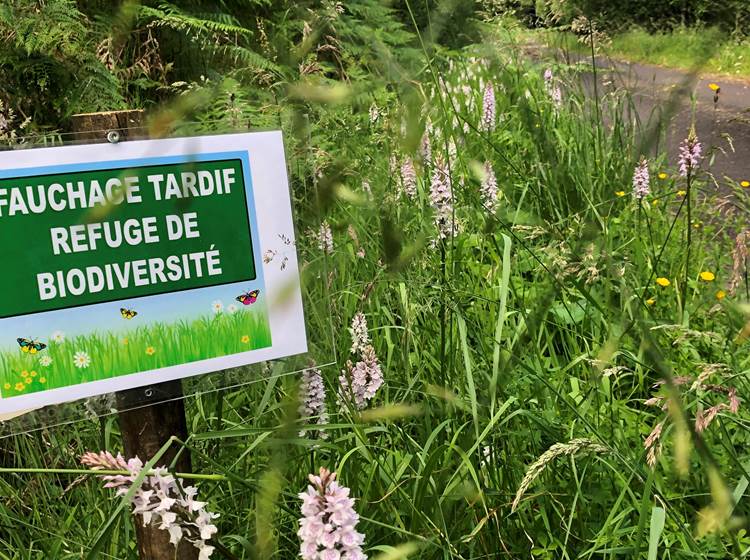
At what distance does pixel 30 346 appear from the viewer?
1.01m

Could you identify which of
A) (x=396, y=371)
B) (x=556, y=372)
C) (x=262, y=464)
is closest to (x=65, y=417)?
(x=262, y=464)

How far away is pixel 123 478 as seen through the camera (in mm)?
796

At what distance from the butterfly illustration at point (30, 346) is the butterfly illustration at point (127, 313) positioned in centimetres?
11

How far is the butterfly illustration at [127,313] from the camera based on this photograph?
41.3 inches

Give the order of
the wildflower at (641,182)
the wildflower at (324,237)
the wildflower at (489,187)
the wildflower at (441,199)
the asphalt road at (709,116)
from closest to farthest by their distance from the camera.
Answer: the wildflower at (324,237) < the wildflower at (441,199) < the wildflower at (489,187) < the wildflower at (641,182) < the asphalt road at (709,116)

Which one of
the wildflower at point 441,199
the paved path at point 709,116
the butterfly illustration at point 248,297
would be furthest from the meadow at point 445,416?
the paved path at point 709,116

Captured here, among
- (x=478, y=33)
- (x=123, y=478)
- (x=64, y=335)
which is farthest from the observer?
(x=478, y=33)

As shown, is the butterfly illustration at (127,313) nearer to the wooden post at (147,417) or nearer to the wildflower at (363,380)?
the wooden post at (147,417)

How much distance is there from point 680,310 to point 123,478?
1.64 meters

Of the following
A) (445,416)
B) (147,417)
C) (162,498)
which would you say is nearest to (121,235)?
(147,417)

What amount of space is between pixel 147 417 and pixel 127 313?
176mm

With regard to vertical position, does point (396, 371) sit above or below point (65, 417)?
below

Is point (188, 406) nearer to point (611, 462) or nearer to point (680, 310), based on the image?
point (611, 462)

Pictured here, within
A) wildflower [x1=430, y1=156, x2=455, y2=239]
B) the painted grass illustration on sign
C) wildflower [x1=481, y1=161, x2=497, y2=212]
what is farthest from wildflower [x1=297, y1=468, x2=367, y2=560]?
wildflower [x1=481, y1=161, x2=497, y2=212]
